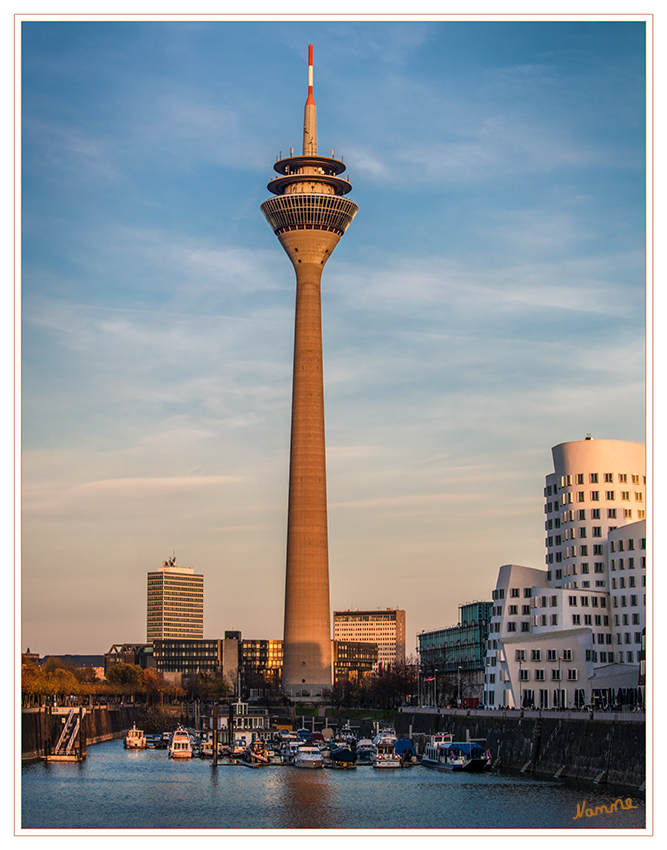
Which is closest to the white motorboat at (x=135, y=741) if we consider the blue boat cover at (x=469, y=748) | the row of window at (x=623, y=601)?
the blue boat cover at (x=469, y=748)

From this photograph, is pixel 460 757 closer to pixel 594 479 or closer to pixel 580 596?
pixel 580 596

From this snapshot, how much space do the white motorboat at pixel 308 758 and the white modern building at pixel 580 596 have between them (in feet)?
84.1

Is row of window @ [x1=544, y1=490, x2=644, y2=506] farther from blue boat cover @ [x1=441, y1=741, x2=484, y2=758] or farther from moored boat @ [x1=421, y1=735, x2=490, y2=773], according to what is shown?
blue boat cover @ [x1=441, y1=741, x2=484, y2=758]

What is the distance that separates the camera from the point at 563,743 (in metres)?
105

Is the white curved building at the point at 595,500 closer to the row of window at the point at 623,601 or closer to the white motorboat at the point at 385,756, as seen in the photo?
the row of window at the point at 623,601

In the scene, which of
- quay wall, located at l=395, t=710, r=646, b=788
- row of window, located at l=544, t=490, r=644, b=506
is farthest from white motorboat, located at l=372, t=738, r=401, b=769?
row of window, located at l=544, t=490, r=644, b=506

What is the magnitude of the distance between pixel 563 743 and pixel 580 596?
141ft

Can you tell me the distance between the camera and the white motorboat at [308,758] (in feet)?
426

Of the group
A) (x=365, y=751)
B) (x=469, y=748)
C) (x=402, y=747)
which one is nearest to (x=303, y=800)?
(x=469, y=748)

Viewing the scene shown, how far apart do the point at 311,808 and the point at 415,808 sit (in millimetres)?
8074
